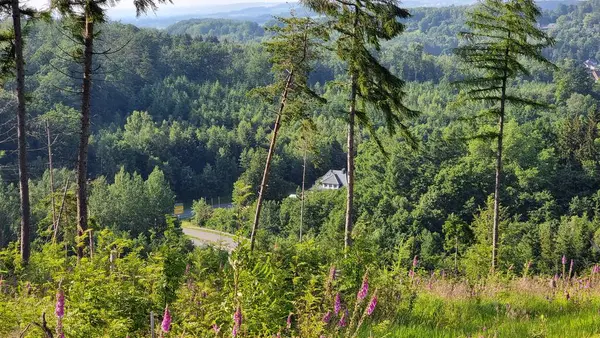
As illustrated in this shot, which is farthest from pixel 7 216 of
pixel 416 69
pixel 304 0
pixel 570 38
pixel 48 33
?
pixel 570 38

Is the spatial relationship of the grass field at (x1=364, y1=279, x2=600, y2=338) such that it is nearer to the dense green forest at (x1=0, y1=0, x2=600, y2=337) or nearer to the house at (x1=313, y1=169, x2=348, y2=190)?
the dense green forest at (x1=0, y1=0, x2=600, y2=337)

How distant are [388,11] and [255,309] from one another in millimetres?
7241

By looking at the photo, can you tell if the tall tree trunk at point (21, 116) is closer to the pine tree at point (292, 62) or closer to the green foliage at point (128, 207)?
the pine tree at point (292, 62)

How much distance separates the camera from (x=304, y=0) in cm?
979

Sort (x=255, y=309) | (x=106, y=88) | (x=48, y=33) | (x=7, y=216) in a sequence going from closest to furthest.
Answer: (x=255, y=309) → (x=7, y=216) → (x=106, y=88) → (x=48, y=33)

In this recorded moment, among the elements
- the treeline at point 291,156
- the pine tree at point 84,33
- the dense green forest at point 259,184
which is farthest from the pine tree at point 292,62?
the pine tree at point 84,33

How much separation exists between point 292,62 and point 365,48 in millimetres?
2615

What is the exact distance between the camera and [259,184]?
159 ft

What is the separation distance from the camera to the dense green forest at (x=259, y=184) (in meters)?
4.61

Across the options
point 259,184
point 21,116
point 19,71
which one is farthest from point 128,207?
point 19,71

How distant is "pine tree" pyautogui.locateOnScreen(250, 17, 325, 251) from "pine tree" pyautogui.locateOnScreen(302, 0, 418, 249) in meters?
1.24

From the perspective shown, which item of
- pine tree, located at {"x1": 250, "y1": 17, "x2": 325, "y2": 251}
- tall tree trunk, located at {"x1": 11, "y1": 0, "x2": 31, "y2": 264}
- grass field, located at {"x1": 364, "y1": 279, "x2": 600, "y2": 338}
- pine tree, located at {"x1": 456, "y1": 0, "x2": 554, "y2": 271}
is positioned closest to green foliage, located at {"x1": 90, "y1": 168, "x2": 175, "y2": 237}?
pine tree, located at {"x1": 250, "y1": 17, "x2": 325, "y2": 251}

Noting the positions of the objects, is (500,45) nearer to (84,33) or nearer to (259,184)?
(84,33)

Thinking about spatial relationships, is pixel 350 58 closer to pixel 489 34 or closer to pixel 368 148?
pixel 489 34
